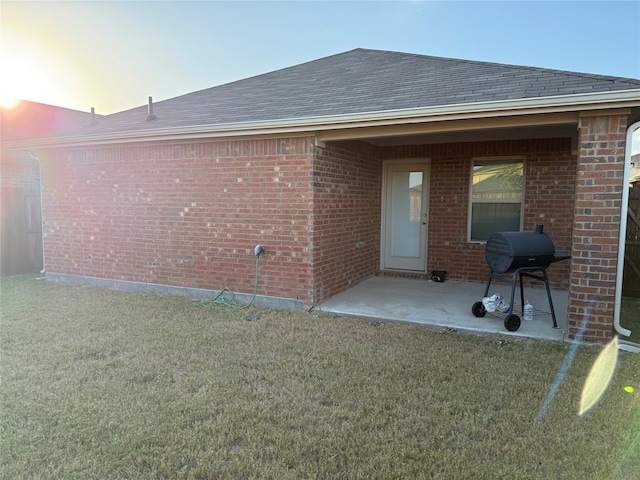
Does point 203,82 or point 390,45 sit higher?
point 390,45

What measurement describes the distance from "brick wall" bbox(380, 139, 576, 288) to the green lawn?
3059 millimetres

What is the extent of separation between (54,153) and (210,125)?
390 centimetres

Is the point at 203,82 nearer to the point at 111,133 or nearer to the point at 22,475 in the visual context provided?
the point at 111,133

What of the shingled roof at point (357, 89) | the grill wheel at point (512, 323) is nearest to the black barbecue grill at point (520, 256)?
the grill wheel at point (512, 323)

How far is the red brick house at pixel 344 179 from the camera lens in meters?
4.33

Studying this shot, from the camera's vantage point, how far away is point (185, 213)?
6.62 m

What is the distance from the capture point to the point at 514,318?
15.4ft

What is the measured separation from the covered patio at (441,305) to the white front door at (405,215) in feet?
1.88

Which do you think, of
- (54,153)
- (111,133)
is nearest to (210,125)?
(111,133)

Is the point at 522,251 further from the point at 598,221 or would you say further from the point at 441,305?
the point at 441,305

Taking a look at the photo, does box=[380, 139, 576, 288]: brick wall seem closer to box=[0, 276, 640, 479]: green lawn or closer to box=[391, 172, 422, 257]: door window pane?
box=[391, 172, 422, 257]: door window pane

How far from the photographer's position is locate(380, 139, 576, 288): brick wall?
6844mm

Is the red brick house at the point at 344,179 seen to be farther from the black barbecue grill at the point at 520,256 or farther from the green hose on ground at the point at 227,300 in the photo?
the black barbecue grill at the point at 520,256

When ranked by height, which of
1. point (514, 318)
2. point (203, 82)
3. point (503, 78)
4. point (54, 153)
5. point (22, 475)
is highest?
point (203, 82)
